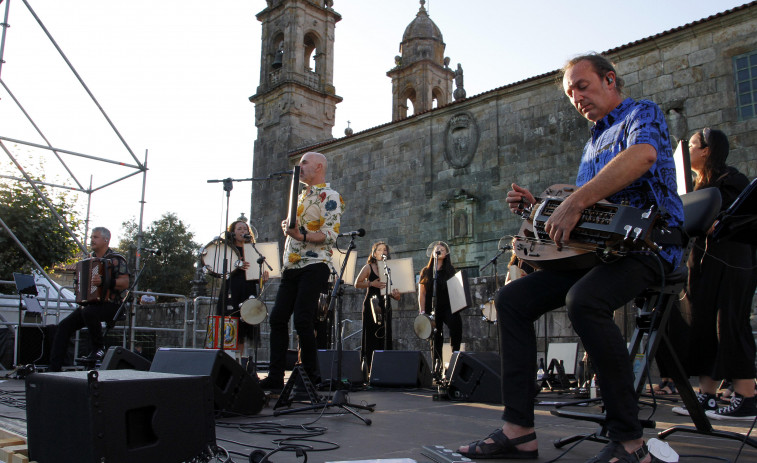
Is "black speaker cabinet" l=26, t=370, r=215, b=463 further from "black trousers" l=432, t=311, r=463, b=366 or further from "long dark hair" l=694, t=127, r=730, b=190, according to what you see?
"black trousers" l=432, t=311, r=463, b=366

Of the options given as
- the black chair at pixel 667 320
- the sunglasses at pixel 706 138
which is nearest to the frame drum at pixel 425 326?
the sunglasses at pixel 706 138

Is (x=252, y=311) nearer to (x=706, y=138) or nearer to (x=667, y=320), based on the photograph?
(x=706, y=138)

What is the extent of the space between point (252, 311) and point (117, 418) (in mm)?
5162

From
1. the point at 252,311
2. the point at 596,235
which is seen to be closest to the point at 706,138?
the point at 596,235

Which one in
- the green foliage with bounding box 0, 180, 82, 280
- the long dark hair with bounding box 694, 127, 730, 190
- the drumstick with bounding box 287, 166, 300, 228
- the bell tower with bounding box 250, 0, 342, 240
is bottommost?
the drumstick with bounding box 287, 166, 300, 228

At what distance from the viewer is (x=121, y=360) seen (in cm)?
472

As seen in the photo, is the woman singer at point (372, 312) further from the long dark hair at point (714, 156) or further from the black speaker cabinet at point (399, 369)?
the long dark hair at point (714, 156)

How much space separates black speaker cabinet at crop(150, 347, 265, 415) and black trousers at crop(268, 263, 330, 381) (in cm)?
66

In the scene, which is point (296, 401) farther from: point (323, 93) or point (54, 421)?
point (323, 93)

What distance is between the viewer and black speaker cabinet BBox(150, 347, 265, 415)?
13.8 ft

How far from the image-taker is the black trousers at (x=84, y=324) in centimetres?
794

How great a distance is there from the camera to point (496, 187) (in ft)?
61.0

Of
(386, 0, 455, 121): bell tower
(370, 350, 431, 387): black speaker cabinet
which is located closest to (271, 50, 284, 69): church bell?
(386, 0, 455, 121): bell tower

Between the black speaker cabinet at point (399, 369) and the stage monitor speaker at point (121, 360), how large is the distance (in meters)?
2.85
